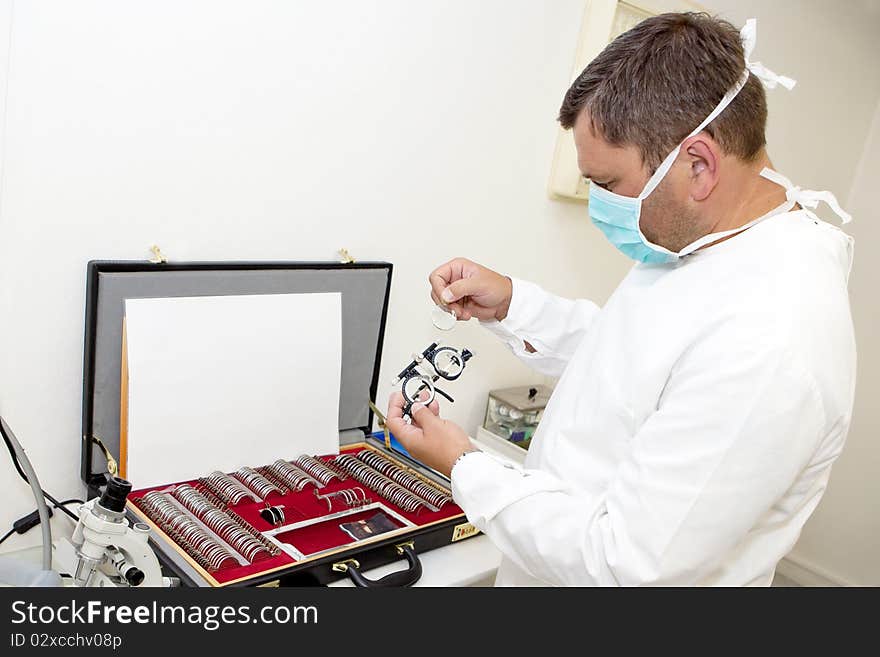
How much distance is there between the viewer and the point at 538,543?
0.89 m

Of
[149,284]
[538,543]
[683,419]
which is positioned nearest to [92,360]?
[149,284]

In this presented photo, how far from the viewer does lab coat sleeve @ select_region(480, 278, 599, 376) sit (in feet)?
4.42

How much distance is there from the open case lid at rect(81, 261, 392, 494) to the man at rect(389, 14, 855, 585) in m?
0.42

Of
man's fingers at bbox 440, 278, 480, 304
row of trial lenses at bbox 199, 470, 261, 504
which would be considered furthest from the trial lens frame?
row of trial lenses at bbox 199, 470, 261, 504

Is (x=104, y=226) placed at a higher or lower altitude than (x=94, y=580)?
higher

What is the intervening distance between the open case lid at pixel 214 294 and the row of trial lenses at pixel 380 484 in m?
0.13

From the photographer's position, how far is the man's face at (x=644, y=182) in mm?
936

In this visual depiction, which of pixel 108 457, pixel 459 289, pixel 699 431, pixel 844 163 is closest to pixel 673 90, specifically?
pixel 699 431

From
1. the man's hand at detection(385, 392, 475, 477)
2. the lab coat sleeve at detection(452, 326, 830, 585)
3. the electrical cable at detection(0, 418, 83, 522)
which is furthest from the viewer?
the electrical cable at detection(0, 418, 83, 522)

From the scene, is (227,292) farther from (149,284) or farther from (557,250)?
(557,250)

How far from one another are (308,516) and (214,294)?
1.40 feet

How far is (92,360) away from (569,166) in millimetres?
1178

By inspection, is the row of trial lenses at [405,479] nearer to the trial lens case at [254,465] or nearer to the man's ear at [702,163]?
the trial lens case at [254,465]

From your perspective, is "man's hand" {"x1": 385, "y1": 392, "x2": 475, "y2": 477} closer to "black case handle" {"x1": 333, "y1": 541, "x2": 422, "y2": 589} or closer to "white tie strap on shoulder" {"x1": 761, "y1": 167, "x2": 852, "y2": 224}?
"black case handle" {"x1": 333, "y1": 541, "x2": 422, "y2": 589}
